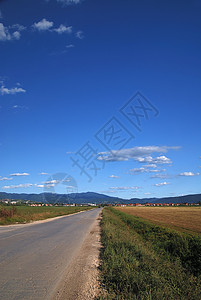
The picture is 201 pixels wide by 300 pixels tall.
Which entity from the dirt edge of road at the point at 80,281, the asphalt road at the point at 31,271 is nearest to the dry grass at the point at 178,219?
the dirt edge of road at the point at 80,281

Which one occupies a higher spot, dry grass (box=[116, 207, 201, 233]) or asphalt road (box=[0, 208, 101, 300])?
asphalt road (box=[0, 208, 101, 300])

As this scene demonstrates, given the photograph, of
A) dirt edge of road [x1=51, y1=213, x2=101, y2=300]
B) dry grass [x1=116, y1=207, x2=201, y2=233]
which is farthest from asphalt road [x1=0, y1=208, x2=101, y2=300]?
dry grass [x1=116, y1=207, x2=201, y2=233]

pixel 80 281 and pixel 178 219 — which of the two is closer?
pixel 80 281

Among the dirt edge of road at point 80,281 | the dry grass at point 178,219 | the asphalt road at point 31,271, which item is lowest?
the dry grass at point 178,219

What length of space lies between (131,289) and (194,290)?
4.71 ft

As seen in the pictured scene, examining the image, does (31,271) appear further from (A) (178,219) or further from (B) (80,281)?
(A) (178,219)

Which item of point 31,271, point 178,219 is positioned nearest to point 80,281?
point 31,271

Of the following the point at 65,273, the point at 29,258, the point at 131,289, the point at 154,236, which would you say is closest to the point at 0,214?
the point at 154,236

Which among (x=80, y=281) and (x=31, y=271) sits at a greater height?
(x=31, y=271)

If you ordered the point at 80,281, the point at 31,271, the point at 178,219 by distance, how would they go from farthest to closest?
the point at 178,219
the point at 31,271
the point at 80,281

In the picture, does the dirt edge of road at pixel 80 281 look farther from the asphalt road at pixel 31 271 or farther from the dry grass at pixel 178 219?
the dry grass at pixel 178 219

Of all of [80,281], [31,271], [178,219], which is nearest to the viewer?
[80,281]

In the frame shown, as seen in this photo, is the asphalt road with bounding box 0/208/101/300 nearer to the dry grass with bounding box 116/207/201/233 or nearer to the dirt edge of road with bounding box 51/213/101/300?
the dirt edge of road with bounding box 51/213/101/300

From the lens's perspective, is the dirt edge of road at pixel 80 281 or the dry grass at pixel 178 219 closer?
the dirt edge of road at pixel 80 281
